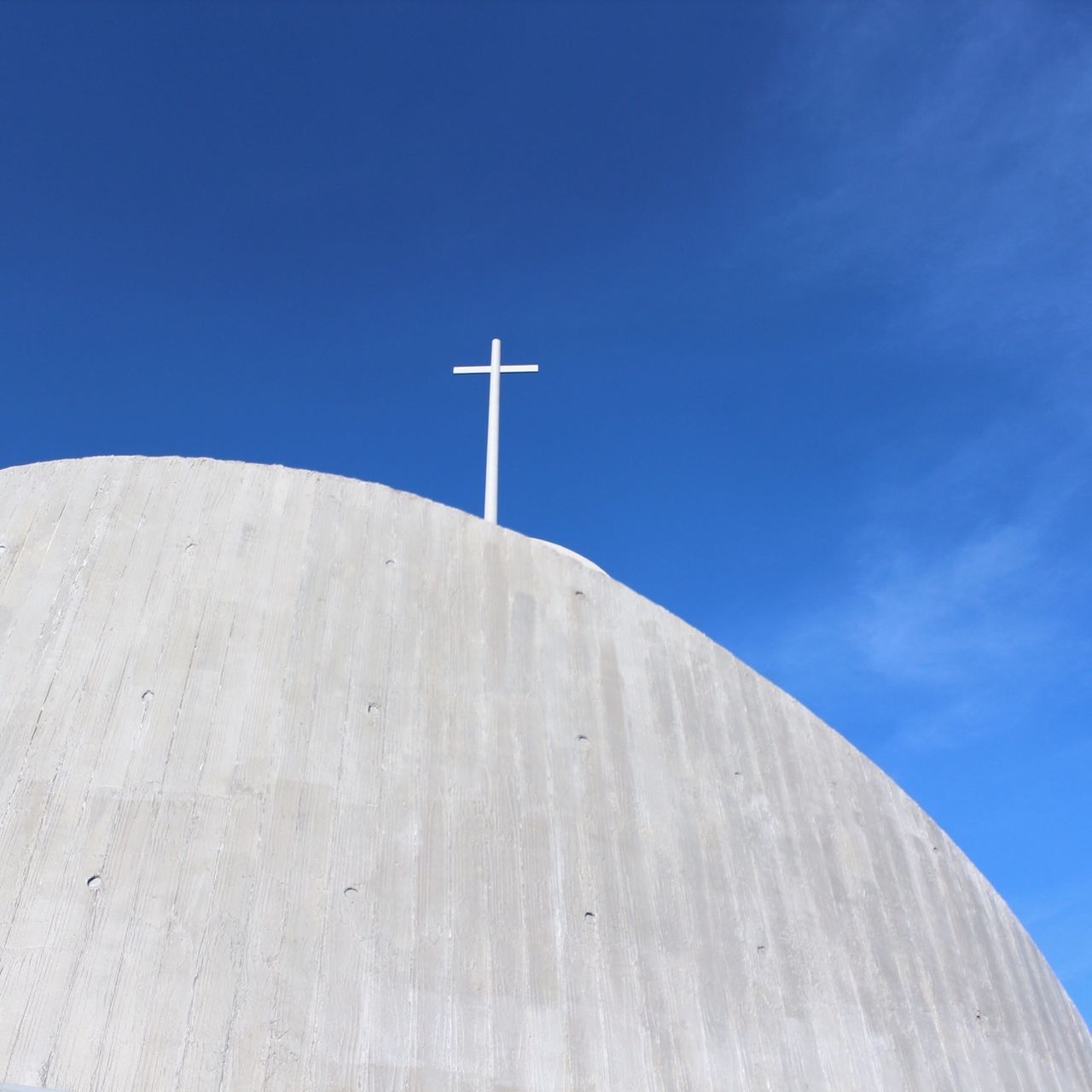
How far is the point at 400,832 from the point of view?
692cm

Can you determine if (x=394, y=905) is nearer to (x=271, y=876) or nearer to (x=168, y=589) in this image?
(x=271, y=876)

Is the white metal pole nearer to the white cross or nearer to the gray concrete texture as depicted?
the white cross

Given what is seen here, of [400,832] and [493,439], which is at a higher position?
[493,439]

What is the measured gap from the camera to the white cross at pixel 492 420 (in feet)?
43.2

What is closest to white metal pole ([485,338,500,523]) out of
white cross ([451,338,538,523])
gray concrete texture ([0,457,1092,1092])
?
white cross ([451,338,538,523])

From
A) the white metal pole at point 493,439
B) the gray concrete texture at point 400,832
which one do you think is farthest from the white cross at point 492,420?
the gray concrete texture at point 400,832

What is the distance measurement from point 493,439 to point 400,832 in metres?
7.37

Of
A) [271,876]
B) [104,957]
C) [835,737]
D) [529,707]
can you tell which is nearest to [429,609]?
[529,707]

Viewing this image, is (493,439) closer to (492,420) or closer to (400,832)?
(492,420)

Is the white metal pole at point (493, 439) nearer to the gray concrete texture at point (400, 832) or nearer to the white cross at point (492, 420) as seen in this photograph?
the white cross at point (492, 420)

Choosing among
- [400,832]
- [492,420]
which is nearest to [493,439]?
[492,420]

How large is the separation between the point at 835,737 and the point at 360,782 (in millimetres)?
4306

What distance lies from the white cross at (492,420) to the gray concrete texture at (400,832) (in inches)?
173

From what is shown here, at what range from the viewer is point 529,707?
25.8ft
